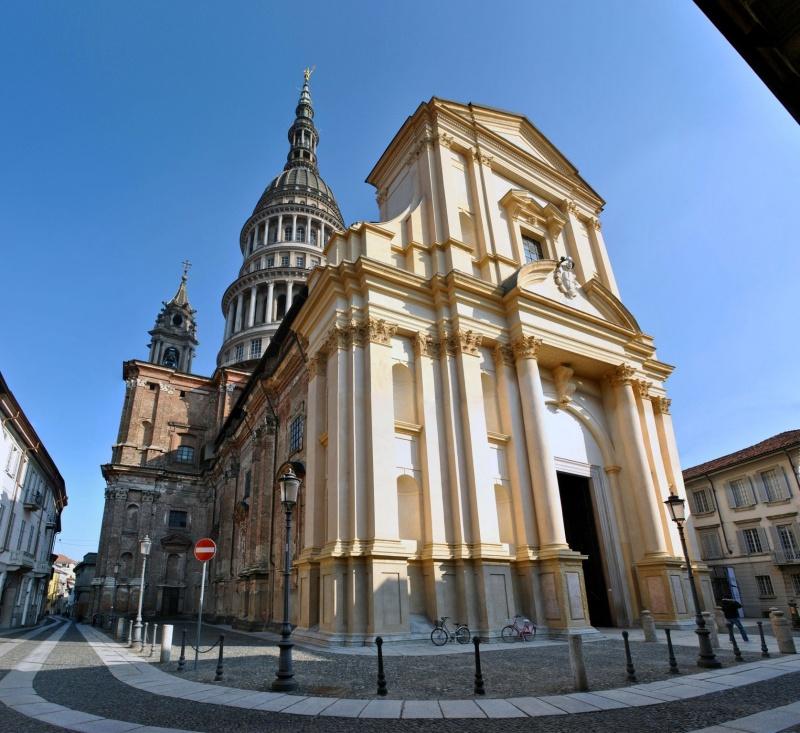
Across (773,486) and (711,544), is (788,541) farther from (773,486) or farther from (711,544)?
(711,544)

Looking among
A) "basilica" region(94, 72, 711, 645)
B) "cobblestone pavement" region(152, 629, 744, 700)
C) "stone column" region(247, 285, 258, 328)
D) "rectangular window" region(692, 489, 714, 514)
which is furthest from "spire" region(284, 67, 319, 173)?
"cobblestone pavement" region(152, 629, 744, 700)

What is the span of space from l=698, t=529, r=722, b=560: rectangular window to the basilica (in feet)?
57.2

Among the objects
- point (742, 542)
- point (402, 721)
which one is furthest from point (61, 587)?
point (402, 721)

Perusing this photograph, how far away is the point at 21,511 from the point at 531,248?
32794 mm

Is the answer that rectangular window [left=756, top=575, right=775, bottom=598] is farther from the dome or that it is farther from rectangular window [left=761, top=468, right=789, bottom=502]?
the dome

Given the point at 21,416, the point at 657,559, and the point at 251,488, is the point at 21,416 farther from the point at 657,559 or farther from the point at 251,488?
the point at 657,559

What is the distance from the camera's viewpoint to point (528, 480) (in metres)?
16.0

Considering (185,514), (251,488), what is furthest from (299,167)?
(251,488)

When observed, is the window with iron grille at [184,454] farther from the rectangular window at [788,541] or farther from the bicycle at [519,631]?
the rectangular window at [788,541]

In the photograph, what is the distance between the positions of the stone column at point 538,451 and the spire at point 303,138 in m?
58.7

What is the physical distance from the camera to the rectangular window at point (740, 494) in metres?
31.8

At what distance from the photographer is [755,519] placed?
30.9 m

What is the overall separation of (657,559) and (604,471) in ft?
11.6

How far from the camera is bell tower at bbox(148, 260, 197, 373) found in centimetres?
5092
